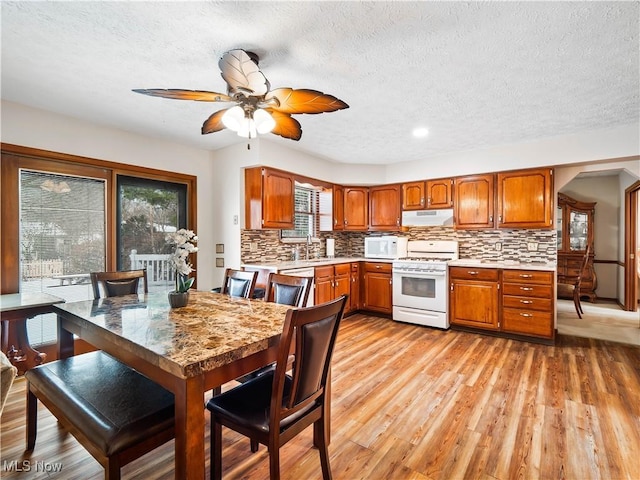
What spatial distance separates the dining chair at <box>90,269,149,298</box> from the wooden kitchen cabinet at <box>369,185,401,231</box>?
3573mm

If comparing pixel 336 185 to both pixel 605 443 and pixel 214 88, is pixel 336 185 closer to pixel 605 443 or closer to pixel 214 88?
pixel 214 88

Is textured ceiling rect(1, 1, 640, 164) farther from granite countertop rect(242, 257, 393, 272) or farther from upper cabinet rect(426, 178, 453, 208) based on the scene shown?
granite countertop rect(242, 257, 393, 272)

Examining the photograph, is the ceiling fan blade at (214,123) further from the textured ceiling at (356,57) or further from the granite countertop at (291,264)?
the granite countertop at (291,264)

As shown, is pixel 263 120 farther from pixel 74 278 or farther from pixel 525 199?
pixel 525 199

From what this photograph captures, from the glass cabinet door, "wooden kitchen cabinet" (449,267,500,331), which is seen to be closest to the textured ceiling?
"wooden kitchen cabinet" (449,267,500,331)

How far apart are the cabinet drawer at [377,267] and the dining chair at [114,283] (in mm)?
3195

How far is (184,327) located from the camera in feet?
5.16

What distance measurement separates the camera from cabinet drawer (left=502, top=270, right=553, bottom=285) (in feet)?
12.0

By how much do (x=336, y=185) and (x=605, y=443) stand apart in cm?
420

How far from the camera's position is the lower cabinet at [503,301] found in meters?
3.67

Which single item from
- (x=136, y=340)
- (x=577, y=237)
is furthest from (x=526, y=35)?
(x=577, y=237)

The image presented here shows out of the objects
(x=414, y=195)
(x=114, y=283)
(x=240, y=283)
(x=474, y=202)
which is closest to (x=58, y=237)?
(x=114, y=283)

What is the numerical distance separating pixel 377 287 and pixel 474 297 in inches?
53.8

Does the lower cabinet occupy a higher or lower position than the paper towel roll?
lower
